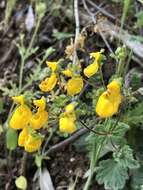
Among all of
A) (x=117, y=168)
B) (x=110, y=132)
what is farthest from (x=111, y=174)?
(x=110, y=132)

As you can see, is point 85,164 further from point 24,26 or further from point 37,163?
point 24,26

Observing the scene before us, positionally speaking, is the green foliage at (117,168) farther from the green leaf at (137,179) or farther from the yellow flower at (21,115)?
the yellow flower at (21,115)

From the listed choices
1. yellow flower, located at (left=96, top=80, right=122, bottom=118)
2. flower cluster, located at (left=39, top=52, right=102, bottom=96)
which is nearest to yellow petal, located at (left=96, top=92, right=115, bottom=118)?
yellow flower, located at (left=96, top=80, right=122, bottom=118)

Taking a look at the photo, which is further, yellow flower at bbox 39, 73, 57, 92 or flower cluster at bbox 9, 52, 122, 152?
yellow flower at bbox 39, 73, 57, 92

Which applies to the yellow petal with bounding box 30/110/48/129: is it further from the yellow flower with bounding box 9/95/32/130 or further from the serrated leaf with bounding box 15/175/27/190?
the serrated leaf with bounding box 15/175/27/190

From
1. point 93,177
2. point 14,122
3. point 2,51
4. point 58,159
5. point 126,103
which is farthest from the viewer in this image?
point 2,51

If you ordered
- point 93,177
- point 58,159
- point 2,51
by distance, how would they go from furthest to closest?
point 2,51
point 58,159
point 93,177

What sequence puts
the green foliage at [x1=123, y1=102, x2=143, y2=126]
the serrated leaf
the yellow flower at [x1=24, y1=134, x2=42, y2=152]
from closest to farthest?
the yellow flower at [x1=24, y1=134, x2=42, y2=152]
the green foliage at [x1=123, y1=102, x2=143, y2=126]
the serrated leaf

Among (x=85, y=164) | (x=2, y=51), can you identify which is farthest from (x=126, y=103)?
(x=2, y=51)
